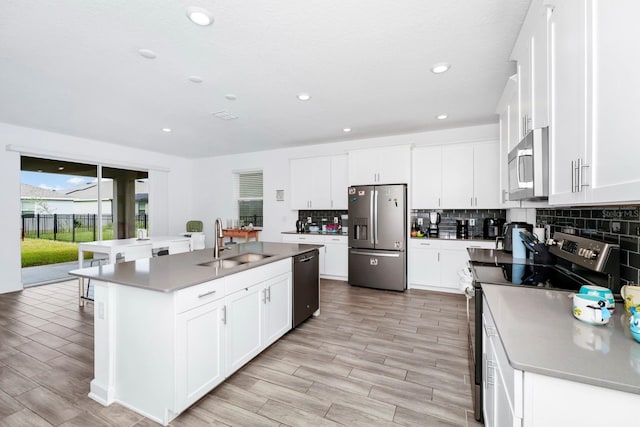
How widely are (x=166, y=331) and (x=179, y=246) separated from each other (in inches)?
124

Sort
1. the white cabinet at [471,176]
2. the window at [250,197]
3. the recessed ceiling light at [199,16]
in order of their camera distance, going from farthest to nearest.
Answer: the window at [250,197] < the white cabinet at [471,176] < the recessed ceiling light at [199,16]

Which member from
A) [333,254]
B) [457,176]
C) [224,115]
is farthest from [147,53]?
[457,176]

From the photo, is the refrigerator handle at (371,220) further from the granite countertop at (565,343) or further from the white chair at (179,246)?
A: the granite countertop at (565,343)

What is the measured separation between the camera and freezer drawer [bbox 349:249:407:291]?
4.43 meters

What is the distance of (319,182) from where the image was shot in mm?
5441

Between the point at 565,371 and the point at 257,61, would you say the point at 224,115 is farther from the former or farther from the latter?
the point at 565,371

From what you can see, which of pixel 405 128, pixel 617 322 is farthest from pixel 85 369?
pixel 405 128

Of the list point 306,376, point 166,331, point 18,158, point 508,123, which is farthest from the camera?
point 18,158

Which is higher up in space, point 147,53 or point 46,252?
point 147,53

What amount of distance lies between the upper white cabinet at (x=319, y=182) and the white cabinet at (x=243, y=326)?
3.10 meters

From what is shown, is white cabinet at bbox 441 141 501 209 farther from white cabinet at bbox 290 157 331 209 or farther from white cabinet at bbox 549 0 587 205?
white cabinet at bbox 549 0 587 205

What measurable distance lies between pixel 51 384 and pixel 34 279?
415 cm

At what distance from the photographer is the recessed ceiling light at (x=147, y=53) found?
2307 mm

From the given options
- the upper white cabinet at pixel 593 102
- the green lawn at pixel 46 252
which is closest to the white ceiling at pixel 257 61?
the upper white cabinet at pixel 593 102
